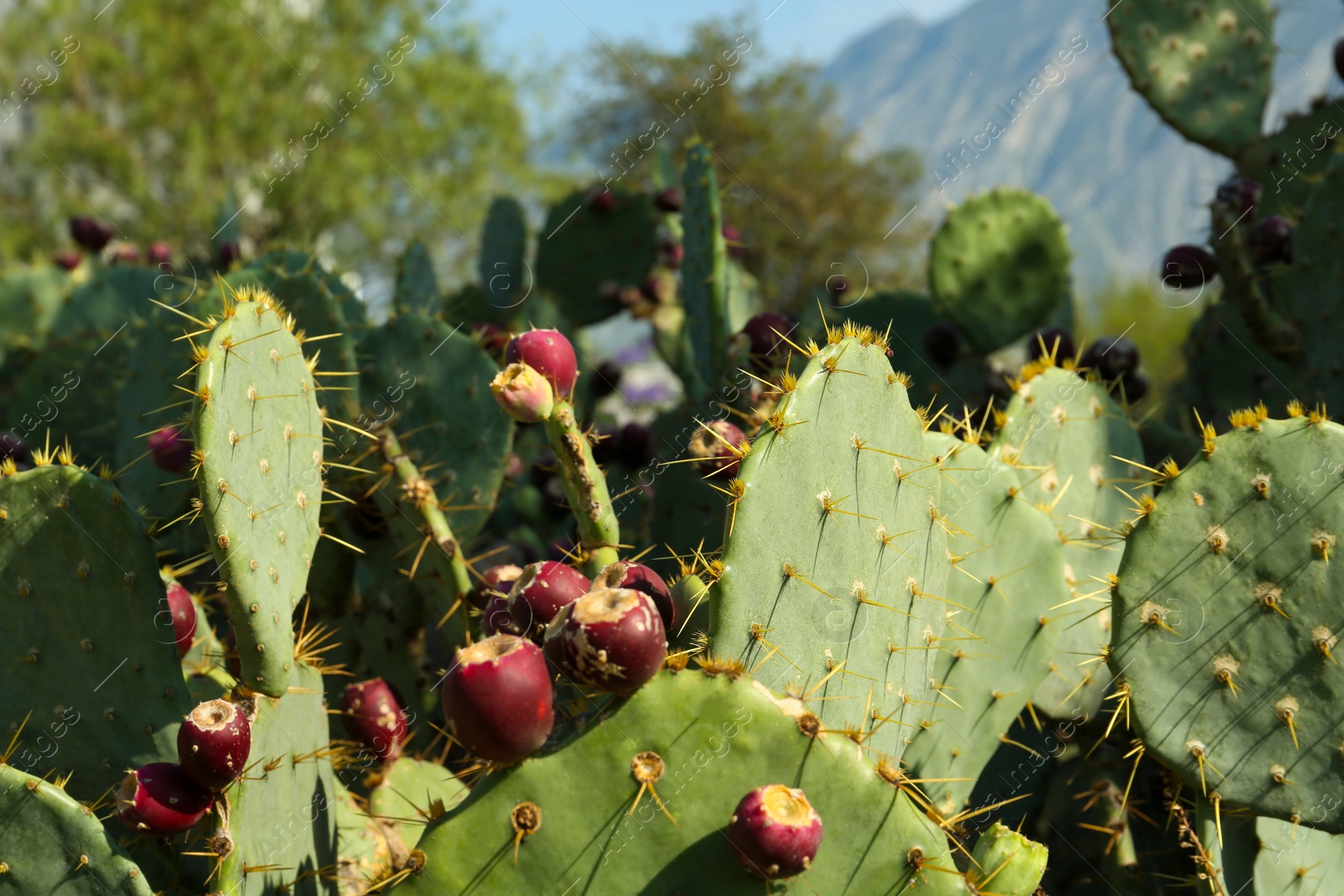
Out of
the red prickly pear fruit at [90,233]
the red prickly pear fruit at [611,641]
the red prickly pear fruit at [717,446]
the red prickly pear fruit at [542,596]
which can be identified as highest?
the red prickly pear fruit at [90,233]

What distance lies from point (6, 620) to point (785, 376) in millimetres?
1184

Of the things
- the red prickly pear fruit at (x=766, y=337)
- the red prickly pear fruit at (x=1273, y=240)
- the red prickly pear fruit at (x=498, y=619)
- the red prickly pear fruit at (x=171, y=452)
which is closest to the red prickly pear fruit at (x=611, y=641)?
the red prickly pear fruit at (x=498, y=619)

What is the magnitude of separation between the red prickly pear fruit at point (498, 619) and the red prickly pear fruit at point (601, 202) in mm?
2380

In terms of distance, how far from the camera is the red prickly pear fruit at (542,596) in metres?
1.23

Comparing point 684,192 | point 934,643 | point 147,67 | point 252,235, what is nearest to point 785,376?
point 934,643

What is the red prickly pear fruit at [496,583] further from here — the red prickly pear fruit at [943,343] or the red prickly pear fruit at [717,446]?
the red prickly pear fruit at [943,343]

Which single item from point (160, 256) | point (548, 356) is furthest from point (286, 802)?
point (160, 256)

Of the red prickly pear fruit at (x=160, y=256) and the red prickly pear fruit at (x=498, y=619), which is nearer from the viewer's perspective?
the red prickly pear fruit at (x=498, y=619)

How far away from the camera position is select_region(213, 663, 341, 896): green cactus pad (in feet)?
4.28

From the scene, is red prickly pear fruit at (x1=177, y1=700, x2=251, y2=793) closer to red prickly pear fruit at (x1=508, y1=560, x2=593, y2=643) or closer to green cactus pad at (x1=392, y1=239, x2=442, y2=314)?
red prickly pear fruit at (x1=508, y1=560, x2=593, y2=643)

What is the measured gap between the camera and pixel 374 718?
5.33ft

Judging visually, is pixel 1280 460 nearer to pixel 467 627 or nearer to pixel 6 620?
pixel 467 627

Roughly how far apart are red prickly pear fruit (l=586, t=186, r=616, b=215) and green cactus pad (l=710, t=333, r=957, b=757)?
2348mm

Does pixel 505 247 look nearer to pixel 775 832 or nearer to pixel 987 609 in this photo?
pixel 987 609
